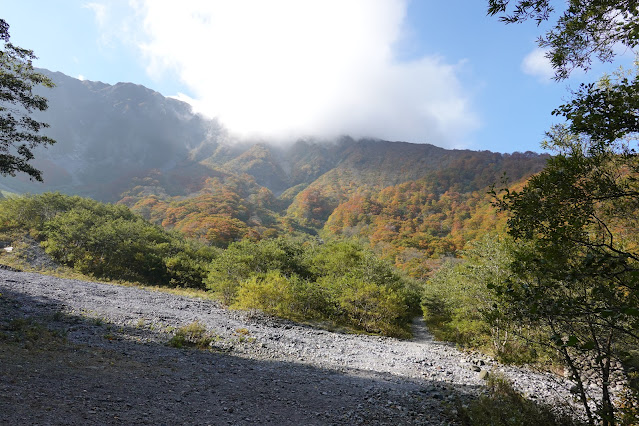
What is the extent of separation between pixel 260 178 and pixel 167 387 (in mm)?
144248

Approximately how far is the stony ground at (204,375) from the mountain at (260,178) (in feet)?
138

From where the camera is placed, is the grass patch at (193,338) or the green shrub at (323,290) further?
the green shrub at (323,290)

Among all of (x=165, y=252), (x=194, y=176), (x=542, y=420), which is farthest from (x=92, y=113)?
(x=542, y=420)

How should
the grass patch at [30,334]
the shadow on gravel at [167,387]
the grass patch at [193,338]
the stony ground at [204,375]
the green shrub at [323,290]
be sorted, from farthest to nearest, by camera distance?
the green shrub at [323,290], the grass patch at [193,338], the grass patch at [30,334], the stony ground at [204,375], the shadow on gravel at [167,387]

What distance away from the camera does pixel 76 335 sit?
958 cm

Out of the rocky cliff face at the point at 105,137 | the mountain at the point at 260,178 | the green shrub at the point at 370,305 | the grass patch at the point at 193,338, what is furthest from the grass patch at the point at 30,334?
the rocky cliff face at the point at 105,137

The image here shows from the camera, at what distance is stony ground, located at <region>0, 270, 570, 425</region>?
5.54 m

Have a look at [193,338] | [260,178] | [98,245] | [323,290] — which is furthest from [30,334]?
[260,178]

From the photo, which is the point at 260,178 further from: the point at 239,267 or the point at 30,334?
the point at 30,334

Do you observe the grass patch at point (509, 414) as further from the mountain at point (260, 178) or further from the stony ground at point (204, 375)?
the mountain at point (260, 178)

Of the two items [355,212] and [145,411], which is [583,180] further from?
[355,212]

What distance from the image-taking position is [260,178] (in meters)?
147

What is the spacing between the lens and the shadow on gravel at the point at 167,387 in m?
5.26

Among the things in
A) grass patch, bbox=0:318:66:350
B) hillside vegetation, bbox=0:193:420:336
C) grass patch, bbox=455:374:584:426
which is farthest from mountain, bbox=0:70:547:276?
grass patch, bbox=0:318:66:350
